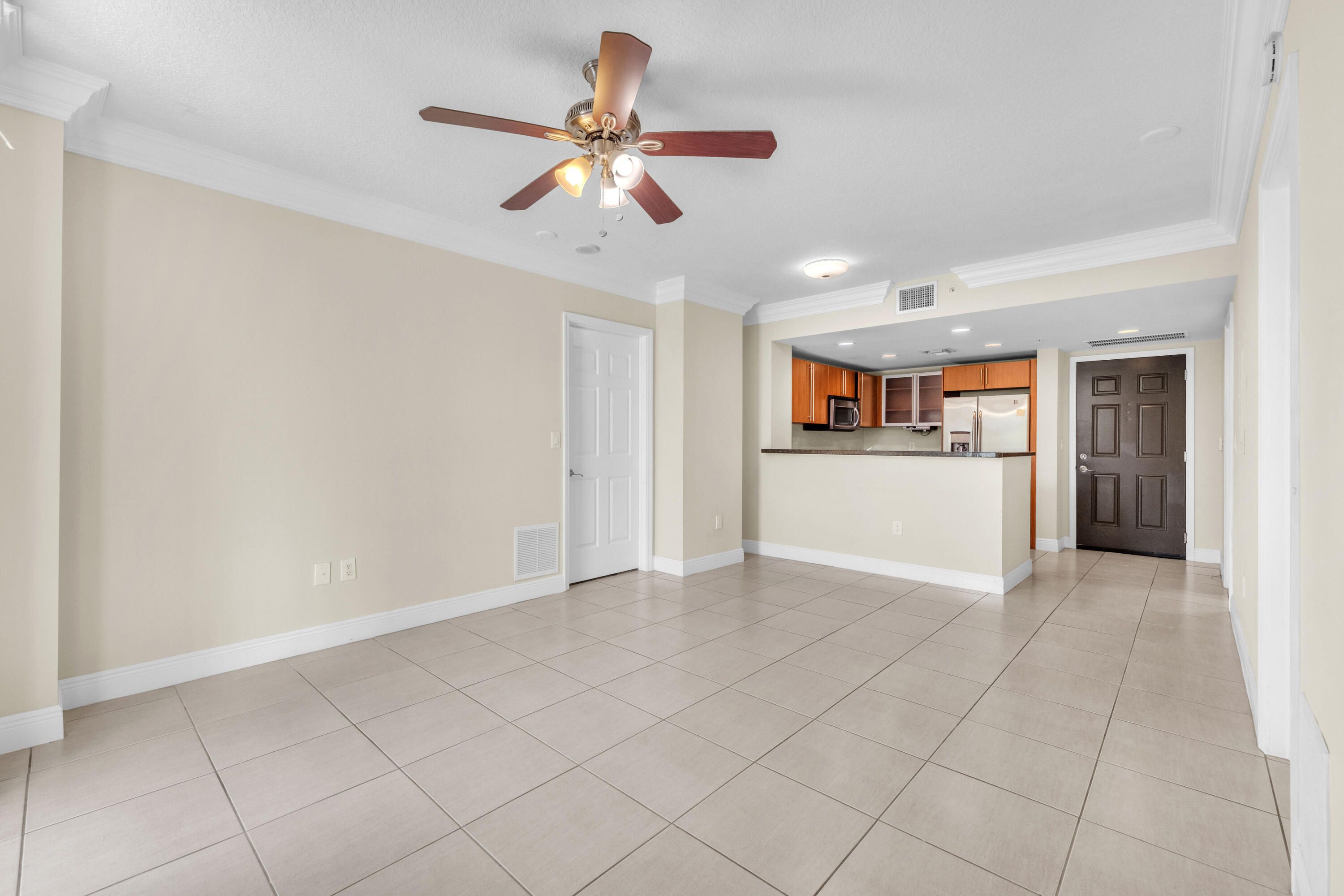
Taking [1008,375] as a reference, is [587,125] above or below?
above

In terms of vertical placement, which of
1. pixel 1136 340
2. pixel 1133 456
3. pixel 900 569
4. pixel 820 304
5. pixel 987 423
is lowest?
pixel 900 569

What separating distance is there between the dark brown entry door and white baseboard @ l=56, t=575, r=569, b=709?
5955 millimetres

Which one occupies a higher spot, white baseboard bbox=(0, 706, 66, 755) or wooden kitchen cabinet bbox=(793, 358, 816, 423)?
wooden kitchen cabinet bbox=(793, 358, 816, 423)

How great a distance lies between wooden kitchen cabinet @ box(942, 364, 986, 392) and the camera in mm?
6793

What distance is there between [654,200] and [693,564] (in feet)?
10.8

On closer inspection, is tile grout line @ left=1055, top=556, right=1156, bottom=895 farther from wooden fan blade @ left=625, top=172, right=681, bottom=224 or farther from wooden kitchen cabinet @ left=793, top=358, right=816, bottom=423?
wooden kitchen cabinet @ left=793, top=358, right=816, bottom=423

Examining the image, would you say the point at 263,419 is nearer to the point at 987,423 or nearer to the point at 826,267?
the point at 826,267

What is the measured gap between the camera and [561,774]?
2.03 metres

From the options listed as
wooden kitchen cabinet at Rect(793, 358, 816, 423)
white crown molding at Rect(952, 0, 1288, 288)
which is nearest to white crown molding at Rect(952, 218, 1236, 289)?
white crown molding at Rect(952, 0, 1288, 288)

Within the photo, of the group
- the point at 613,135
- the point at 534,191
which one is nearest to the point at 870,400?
the point at 534,191

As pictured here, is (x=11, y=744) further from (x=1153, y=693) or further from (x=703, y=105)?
(x=1153, y=693)

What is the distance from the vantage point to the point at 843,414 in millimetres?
7371

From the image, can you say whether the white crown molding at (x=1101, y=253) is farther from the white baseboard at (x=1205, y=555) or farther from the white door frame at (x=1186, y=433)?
the white baseboard at (x=1205, y=555)

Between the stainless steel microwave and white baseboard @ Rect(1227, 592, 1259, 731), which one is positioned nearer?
white baseboard @ Rect(1227, 592, 1259, 731)
